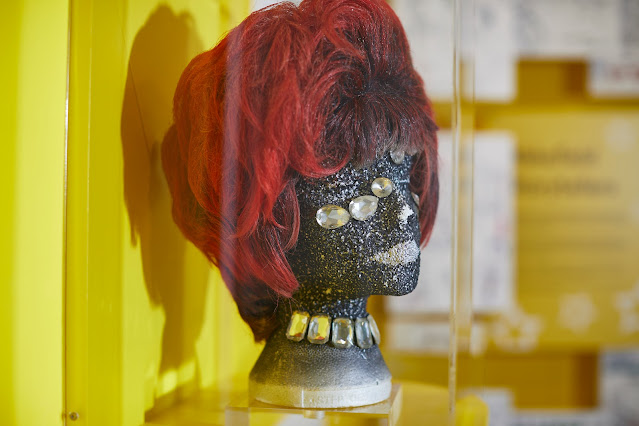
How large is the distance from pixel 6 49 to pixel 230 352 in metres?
0.45

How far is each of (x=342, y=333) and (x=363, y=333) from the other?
3 cm

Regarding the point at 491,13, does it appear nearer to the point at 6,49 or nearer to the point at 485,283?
the point at 485,283

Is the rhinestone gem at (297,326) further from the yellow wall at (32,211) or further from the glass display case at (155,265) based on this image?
the yellow wall at (32,211)

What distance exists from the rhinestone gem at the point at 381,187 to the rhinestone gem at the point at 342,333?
0.16 meters

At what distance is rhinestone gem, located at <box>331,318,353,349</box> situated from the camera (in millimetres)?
769

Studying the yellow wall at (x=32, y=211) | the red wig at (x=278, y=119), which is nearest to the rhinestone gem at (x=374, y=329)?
the red wig at (x=278, y=119)

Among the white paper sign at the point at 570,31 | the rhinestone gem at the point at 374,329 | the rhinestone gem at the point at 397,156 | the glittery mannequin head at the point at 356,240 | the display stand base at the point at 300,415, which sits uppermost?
the white paper sign at the point at 570,31

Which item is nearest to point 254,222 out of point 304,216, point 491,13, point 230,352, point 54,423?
point 304,216

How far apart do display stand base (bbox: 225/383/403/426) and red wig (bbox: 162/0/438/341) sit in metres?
0.14

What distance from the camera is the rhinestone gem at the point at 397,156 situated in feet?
2.42

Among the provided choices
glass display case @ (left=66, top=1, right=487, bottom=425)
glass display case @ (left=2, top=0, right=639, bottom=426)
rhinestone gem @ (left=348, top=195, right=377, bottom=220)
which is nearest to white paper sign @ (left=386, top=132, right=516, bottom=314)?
glass display case @ (left=2, top=0, right=639, bottom=426)

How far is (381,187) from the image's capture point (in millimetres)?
730

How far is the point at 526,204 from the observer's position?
1719 millimetres

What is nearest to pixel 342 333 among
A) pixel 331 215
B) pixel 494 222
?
pixel 331 215
